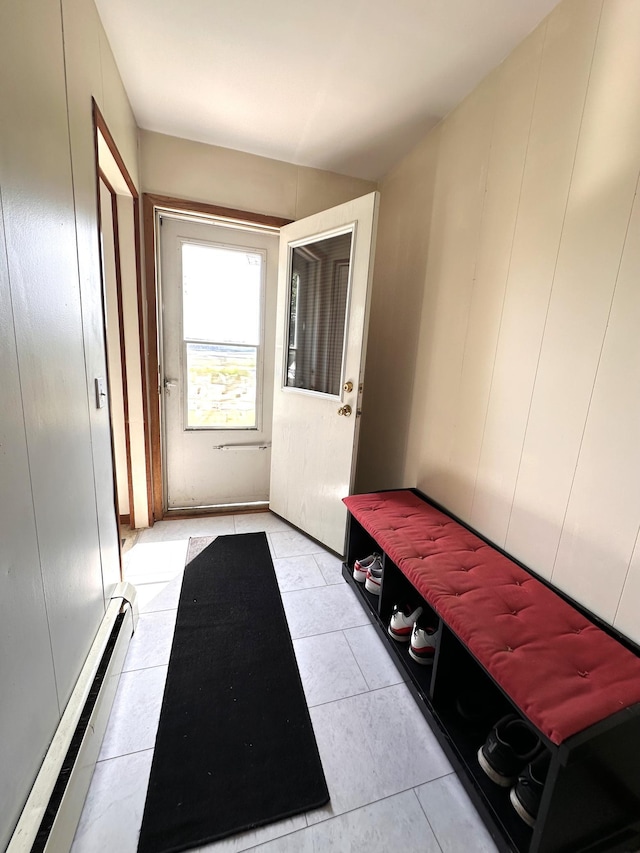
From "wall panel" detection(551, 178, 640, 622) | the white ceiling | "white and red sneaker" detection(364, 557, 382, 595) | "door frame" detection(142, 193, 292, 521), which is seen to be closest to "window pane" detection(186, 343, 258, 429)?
"door frame" detection(142, 193, 292, 521)

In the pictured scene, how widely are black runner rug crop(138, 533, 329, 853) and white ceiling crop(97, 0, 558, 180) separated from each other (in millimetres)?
2499

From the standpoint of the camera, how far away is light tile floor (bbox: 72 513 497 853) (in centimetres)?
93

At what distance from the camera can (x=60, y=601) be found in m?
0.97

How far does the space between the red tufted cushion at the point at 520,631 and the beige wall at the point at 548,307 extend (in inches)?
5.1

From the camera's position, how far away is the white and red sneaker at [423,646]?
1.37 meters

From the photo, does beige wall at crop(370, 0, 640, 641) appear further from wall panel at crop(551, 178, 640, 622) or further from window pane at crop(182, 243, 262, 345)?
window pane at crop(182, 243, 262, 345)

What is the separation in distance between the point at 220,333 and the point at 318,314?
74 cm

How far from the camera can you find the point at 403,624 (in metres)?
1.47

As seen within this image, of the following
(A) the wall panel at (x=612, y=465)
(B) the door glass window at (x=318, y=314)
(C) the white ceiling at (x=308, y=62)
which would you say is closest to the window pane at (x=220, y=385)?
(B) the door glass window at (x=318, y=314)

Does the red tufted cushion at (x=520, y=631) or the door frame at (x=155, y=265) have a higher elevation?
the door frame at (x=155, y=265)

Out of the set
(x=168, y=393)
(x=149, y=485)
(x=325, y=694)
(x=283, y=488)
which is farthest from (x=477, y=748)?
(x=168, y=393)

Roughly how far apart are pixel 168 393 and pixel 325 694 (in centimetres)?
202

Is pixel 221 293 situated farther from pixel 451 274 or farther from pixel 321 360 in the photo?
pixel 451 274

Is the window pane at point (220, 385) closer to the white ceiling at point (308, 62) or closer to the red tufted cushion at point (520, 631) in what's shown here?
the white ceiling at point (308, 62)
